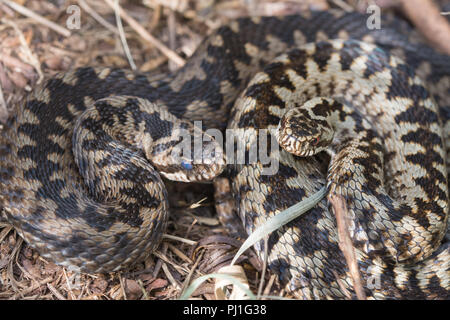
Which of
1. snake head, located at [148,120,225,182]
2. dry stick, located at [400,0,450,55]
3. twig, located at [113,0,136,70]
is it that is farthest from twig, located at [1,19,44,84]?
dry stick, located at [400,0,450,55]

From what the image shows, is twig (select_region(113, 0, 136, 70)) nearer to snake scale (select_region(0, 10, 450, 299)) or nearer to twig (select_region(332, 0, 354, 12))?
snake scale (select_region(0, 10, 450, 299))

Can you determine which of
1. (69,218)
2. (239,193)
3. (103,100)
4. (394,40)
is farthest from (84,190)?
(394,40)

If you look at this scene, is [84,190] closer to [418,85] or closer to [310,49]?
[310,49]

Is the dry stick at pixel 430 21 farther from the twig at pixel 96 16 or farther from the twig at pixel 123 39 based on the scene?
the twig at pixel 96 16

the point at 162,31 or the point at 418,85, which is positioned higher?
the point at 162,31

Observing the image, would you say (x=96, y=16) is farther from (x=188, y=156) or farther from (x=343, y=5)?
(x=343, y=5)

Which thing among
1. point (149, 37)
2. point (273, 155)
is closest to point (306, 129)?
point (273, 155)

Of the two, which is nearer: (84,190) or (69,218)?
(69,218)
